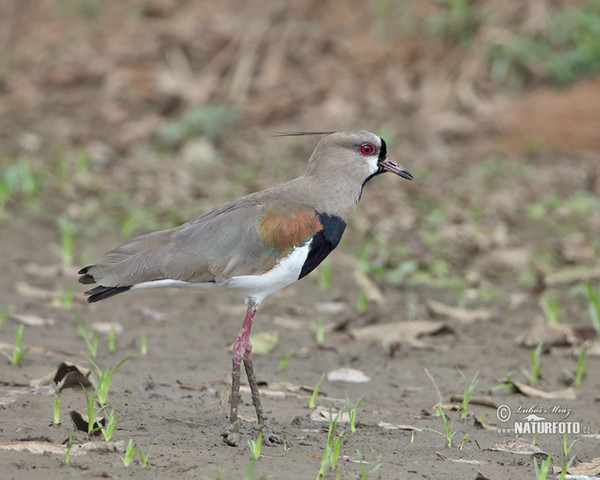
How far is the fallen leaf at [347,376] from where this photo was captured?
494 centimetres

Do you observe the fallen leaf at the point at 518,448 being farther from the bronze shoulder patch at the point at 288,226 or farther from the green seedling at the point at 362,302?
the green seedling at the point at 362,302

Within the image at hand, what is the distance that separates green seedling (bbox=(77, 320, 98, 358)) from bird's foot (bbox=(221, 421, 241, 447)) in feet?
4.15

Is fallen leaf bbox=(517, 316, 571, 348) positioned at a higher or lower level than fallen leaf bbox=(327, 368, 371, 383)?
higher

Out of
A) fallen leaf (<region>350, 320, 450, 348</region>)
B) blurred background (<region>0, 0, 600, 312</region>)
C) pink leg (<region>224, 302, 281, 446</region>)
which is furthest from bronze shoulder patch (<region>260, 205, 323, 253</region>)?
blurred background (<region>0, 0, 600, 312</region>)

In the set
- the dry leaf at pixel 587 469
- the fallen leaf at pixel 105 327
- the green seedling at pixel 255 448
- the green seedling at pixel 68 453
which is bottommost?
the green seedling at pixel 68 453

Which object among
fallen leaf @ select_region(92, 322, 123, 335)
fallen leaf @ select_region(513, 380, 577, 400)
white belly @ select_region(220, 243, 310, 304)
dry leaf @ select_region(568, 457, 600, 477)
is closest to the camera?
dry leaf @ select_region(568, 457, 600, 477)

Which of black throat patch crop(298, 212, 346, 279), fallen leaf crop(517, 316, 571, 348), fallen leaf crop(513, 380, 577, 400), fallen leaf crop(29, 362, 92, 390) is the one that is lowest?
fallen leaf crop(29, 362, 92, 390)

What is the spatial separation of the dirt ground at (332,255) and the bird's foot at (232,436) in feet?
0.18

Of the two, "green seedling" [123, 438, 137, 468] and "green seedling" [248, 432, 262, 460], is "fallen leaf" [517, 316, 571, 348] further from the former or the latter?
"green seedling" [123, 438, 137, 468]

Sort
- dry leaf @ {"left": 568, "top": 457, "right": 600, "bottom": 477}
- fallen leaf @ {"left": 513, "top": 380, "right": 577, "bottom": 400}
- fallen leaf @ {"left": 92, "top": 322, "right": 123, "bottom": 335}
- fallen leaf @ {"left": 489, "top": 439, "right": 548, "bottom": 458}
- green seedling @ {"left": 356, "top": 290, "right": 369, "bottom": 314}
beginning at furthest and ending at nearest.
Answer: green seedling @ {"left": 356, "top": 290, "right": 369, "bottom": 314} → fallen leaf @ {"left": 92, "top": 322, "right": 123, "bottom": 335} → fallen leaf @ {"left": 513, "top": 380, "right": 577, "bottom": 400} → fallen leaf @ {"left": 489, "top": 439, "right": 548, "bottom": 458} → dry leaf @ {"left": 568, "top": 457, "right": 600, "bottom": 477}

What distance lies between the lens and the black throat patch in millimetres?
3992

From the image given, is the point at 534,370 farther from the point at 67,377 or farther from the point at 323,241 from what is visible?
Answer: the point at 67,377

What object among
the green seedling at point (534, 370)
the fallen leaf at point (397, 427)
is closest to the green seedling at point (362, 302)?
the green seedling at point (534, 370)

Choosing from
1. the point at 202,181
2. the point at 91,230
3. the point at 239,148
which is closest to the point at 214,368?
the point at 91,230
